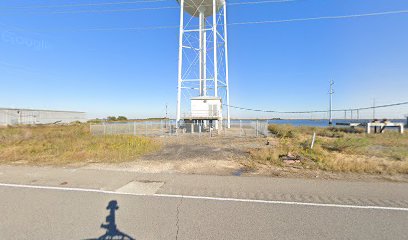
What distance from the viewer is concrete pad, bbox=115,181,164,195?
5410 mm

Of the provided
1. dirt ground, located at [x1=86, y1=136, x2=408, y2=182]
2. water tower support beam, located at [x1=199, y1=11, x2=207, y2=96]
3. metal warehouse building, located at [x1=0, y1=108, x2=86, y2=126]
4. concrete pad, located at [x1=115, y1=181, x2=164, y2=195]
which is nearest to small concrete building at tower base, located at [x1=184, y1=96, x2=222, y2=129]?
water tower support beam, located at [x1=199, y1=11, x2=207, y2=96]

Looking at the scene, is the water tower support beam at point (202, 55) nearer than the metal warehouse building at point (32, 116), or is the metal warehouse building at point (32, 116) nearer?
the water tower support beam at point (202, 55)

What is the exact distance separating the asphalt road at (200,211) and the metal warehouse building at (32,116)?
2459 inches

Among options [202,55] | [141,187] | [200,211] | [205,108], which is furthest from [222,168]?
[202,55]

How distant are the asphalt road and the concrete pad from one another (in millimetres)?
25

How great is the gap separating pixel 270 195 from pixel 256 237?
196 centimetres

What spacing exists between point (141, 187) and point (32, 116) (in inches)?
2889

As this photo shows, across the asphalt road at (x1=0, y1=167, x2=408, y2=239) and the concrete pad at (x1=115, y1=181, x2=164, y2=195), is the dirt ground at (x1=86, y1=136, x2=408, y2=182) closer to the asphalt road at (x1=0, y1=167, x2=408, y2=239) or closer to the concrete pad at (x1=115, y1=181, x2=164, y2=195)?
the asphalt road at (x1=0, y1=167, x2=408, y2=239)

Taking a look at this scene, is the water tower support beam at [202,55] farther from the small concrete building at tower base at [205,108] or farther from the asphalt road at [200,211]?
the asphalt road at [200,211]

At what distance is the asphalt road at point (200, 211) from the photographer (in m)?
3.44

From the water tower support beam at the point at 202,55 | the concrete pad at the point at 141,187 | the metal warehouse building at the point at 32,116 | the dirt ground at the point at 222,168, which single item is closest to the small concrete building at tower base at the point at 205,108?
the water tower support beam at the point at 202,55

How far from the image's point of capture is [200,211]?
4199mm

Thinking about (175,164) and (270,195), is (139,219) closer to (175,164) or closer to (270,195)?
(270,195)

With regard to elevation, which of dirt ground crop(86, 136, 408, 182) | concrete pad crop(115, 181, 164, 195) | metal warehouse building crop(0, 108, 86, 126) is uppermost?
metal warehouse building crop(0, 108, 86, 126)
